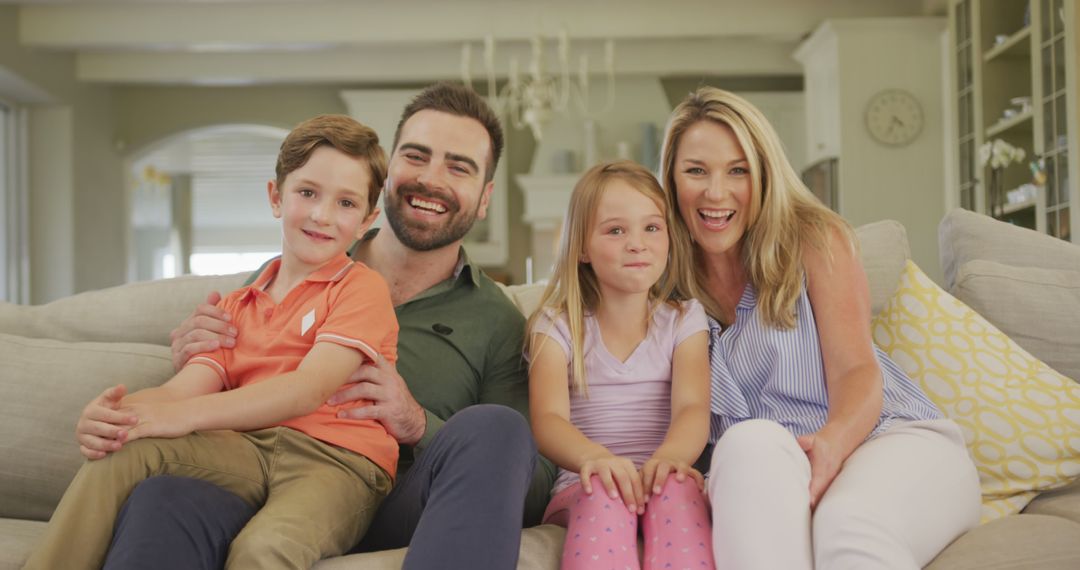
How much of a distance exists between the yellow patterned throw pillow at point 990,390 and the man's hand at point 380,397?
2.94 feet

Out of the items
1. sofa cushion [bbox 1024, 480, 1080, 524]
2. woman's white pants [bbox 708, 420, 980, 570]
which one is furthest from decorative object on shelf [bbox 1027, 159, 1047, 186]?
woman's white pants [bbox 708, 420, 980, 570]

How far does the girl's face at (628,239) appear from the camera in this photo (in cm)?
173

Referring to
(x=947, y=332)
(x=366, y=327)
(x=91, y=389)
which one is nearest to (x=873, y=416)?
(x=947, y=332)

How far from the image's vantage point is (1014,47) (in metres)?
5.06

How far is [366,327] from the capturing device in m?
1.56

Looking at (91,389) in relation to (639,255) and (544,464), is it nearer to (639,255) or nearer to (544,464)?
(544,464)

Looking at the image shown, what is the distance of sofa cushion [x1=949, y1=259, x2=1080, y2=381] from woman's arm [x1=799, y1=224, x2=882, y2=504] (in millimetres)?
378

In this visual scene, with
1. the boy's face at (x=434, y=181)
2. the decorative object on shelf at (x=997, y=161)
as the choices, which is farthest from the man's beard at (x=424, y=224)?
the decorative object on shelf at (x=997, y=161)

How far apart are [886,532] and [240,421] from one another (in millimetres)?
873

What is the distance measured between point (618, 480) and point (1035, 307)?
982 millimetres

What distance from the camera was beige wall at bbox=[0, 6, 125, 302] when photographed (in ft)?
24.3

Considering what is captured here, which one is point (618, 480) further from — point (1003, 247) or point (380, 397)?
point (1003, 247)

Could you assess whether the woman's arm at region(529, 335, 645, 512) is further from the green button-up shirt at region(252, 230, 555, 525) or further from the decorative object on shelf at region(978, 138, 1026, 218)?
the decorative object on shelf at region(978, 138, 1026, 218)

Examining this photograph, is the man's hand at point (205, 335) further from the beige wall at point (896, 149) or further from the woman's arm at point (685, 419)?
the beige wall at point (896, 149)
